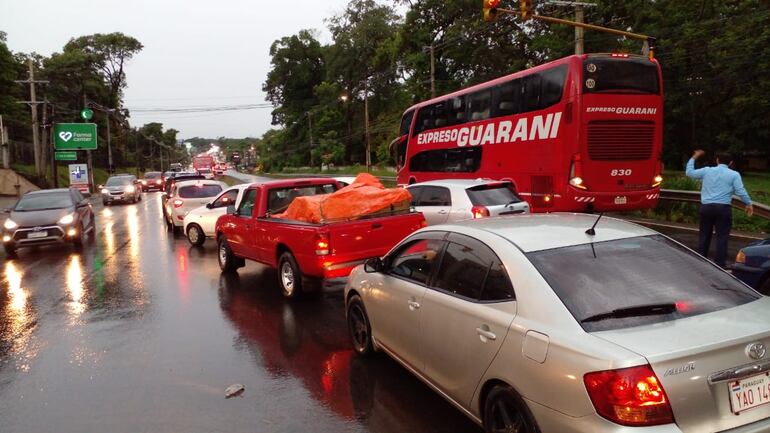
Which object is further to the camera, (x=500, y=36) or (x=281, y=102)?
(x=281, y=102)

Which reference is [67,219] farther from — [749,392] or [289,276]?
[749,392]

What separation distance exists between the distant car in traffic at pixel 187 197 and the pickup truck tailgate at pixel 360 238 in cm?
971

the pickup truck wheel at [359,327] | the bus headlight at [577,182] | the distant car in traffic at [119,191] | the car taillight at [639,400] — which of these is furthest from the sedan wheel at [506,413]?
the distant car in traffic at [119,191]

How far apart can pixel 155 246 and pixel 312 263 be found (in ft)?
27.2

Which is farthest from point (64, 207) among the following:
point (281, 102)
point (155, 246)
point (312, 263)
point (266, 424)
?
point (281, 102)

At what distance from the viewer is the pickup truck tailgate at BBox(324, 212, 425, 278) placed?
6922 mm

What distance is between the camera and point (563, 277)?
3.06 metres

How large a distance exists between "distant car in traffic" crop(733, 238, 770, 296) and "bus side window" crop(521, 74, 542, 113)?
811 centimetres

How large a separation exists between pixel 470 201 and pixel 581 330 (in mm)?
6653

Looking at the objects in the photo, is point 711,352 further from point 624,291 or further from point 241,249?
point 241,249

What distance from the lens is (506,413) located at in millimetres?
3070

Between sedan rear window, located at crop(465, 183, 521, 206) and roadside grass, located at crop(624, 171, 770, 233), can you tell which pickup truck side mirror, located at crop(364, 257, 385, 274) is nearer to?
sedan rear window, located at crop(465, 183, 521, 206)

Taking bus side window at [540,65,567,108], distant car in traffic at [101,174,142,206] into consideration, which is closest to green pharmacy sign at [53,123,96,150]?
distant car in traffic at [101,174,142,206]

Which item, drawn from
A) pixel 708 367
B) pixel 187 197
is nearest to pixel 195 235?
pixel 187 197
